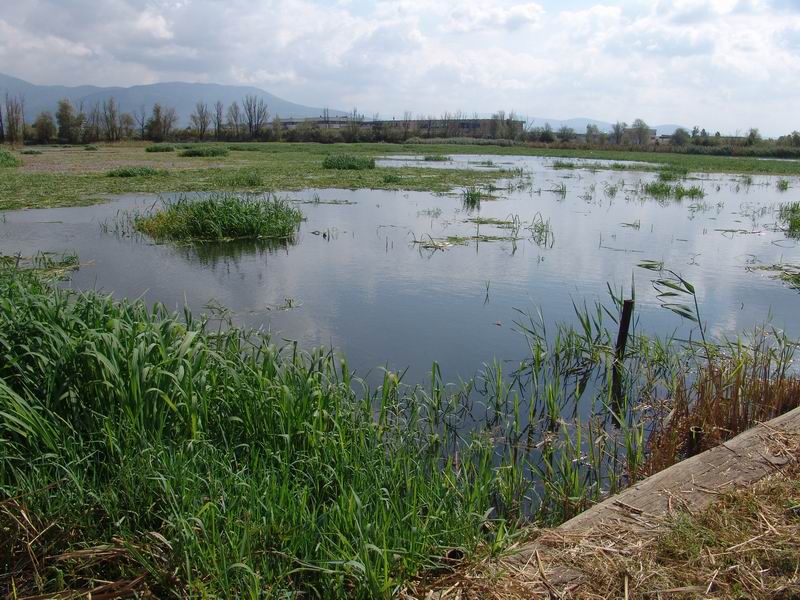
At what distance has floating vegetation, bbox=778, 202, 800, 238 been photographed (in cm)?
1183

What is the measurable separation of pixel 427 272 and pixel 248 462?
562cm

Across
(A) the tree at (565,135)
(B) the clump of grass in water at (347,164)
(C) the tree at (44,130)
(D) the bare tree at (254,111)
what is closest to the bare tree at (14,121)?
(C) the tree at (44,130)

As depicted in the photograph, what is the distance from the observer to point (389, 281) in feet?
25.9

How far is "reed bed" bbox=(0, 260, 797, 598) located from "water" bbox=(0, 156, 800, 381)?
1.13m

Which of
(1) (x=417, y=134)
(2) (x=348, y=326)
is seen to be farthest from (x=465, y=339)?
(1) (x=417, y=134)

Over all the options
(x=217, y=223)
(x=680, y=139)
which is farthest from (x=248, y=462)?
(x=680, y=139)

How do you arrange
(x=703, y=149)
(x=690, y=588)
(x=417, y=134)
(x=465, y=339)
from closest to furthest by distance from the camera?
(x=690, y=588)
(x=465, y=339)
(x=703, y=149)
(x=417, y=134)

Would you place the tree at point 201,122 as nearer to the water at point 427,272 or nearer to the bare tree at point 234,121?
the bare tree at point 234,121

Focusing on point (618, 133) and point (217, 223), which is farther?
point (618, 133)

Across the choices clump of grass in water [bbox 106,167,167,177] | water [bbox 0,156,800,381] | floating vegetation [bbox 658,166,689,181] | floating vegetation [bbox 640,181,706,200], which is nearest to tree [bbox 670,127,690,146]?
floating vegetation [bbox 658,166,689,181]

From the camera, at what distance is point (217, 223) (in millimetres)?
10266

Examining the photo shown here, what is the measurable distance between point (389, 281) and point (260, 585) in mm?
5872

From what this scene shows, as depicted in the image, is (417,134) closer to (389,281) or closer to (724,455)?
(389,281)

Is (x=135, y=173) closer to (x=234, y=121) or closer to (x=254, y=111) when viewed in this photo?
(x=234, y=121)
